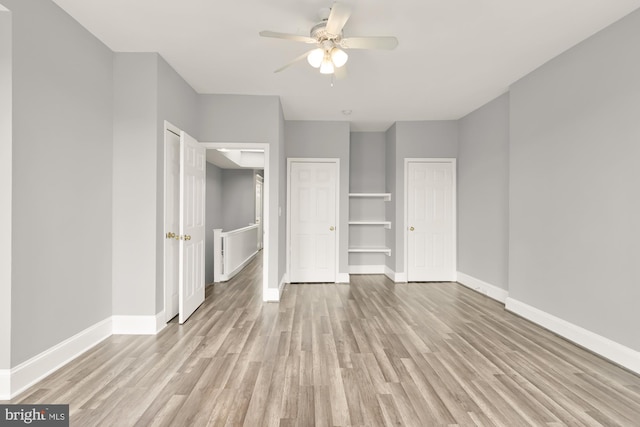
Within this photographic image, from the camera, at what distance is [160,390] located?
6.97 feet

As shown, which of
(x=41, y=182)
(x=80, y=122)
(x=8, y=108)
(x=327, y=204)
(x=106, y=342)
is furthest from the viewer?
(x=327, y=204)

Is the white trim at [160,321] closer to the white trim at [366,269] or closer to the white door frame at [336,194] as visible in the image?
the white door frame at [336,194]

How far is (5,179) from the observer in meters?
2.05

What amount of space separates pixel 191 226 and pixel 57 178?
1.45 meters

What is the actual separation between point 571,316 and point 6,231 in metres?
4.69

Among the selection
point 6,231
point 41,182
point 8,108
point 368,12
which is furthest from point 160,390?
point 368,12

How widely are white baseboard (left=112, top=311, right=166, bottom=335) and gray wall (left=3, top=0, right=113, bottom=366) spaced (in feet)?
0.56

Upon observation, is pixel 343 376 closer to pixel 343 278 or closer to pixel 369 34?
pixel 369 34

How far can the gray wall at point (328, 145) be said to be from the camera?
17.7 feet

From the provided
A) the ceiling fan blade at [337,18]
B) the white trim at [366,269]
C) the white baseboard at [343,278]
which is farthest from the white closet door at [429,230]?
the ceiling fan blade at [337,18]

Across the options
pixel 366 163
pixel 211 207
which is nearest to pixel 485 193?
pixel 366 163

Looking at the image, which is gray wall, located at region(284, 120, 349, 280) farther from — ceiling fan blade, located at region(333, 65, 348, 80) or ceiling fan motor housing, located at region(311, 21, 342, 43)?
ceiling fan motor housing, located at region(311, 21, 342, 43)

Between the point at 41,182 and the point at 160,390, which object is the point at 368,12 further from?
the point at 160,390

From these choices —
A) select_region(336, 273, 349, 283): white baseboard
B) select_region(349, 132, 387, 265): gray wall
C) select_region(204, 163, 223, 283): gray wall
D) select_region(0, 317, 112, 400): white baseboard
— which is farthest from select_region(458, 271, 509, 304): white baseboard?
select_region(204, 163, 223, 283): gray wall
